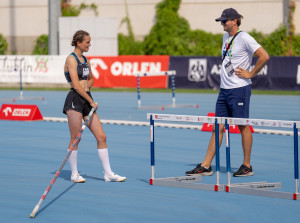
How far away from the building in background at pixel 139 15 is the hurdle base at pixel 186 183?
107 ft

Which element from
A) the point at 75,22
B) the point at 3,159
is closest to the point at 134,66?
the point at 75,22

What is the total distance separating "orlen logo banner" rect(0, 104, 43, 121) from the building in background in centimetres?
2272

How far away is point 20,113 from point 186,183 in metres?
10.8

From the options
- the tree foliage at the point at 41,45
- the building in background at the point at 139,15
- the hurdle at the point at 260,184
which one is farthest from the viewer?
the tree foliage at the point at 41,45

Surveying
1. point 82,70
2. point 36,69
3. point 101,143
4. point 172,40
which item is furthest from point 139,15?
point 101,143

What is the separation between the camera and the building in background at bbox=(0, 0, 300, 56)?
4303 centimetres

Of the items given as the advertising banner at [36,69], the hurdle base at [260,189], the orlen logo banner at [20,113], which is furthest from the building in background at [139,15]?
the hurdle base at [260,189]

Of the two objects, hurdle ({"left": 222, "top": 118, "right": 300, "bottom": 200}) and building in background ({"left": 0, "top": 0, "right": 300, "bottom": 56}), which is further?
building in background ({"left": 0, "top": 0, "right": 300, "bottom": 56})

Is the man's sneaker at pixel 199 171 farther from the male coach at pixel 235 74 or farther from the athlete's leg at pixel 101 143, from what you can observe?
the athlete's leg at pixel 101 143

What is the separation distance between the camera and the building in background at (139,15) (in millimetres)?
43031

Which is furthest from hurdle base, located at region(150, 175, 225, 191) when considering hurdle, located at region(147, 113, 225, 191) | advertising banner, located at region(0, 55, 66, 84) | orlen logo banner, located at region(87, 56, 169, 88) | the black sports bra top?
advertising banner, located at region(0, 55, 66, 84)

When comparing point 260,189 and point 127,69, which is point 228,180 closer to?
point 260,189

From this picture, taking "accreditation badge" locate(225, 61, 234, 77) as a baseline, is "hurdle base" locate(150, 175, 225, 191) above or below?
below

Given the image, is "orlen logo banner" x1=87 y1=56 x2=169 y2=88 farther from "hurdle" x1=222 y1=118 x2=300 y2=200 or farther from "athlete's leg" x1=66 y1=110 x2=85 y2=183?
"hurdle" x1=222 y1=118 x2=300 y2=200
